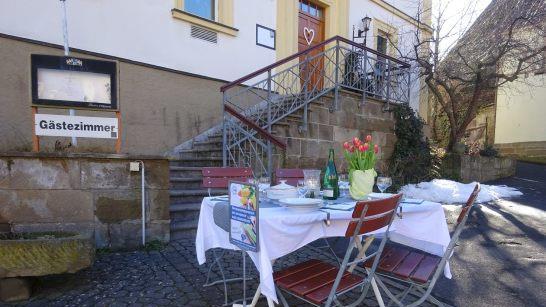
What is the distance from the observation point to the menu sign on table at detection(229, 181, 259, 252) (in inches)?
86.0

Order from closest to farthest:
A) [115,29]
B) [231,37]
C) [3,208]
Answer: [3,208], [115,29], [231,37]

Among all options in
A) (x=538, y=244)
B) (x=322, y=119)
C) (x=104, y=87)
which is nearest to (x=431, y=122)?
(x=322, y=119)

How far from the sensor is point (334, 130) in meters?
6.81

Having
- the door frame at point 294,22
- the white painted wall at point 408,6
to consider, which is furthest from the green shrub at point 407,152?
the white painted wall at point 408,6

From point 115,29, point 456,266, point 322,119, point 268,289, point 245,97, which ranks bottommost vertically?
point 456,266

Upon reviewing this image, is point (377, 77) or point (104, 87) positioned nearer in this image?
point (104, 87)

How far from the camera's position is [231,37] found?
7344 mm

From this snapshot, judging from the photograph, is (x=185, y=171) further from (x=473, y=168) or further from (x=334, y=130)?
(x=473, y=168)

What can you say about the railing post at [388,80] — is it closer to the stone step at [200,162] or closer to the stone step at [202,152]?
the stone step at [202,152]

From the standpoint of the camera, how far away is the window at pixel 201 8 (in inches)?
277

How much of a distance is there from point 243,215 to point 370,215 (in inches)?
28.4

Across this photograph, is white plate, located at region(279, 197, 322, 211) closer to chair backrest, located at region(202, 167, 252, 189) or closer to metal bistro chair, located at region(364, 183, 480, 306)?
metal bistro chair, located at region(364, 183, 480, 306)

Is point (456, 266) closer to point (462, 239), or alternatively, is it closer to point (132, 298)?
point (462, 239)

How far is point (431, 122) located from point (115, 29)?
10.6m
